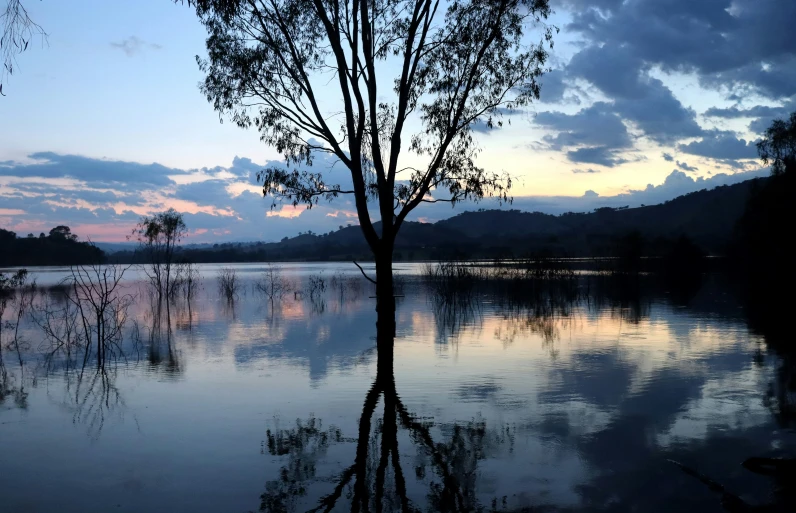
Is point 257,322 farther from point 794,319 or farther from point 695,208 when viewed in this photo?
point 695,208

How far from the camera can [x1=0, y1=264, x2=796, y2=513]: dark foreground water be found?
5008 millimetres

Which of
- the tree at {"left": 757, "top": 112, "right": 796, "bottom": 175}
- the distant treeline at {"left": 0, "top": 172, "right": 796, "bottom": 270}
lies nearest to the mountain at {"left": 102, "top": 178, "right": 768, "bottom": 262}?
the distant treeline at {"left": 0, "top": 172, "right": 796, "bottom": 270}

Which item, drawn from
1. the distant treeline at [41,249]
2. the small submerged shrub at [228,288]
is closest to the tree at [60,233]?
the distant treeline at [41,249]

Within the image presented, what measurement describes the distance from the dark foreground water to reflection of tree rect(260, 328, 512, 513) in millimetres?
25

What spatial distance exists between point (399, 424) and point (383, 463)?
54.2 inches

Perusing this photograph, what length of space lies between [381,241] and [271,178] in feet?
11.0

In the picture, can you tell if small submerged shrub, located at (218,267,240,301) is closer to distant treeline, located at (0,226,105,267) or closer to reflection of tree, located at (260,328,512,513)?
reflection of tree, located at (260,328,512,513)

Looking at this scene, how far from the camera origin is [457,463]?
567 centimetres

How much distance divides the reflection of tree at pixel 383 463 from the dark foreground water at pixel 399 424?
2 centimetres

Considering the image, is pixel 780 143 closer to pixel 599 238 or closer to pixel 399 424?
pixel 399 424

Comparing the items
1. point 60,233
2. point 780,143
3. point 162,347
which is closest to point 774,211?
point 780,143

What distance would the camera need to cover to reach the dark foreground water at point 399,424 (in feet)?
16.4

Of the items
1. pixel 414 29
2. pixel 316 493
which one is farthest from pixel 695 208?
pixel 316 493

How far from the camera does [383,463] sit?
5754 mm
